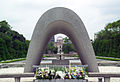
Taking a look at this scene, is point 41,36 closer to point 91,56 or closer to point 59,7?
point 59,7

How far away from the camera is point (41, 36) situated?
890 cm

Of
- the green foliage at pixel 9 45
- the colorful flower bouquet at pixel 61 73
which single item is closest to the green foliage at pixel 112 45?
the green foliage at pixel 9 45

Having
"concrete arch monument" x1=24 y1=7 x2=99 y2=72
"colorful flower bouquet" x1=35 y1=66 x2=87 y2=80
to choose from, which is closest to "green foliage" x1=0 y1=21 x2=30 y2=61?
"concrete arch monument" x1=24 y1=7 x2=99 y2=72

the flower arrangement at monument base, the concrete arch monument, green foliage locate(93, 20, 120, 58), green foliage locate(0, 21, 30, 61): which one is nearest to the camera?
the flower arrangement at monument base

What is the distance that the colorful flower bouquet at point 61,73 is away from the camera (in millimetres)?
5539

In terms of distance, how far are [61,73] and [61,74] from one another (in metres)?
0.04

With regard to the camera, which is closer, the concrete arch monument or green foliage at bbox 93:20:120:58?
the concrete arch monument

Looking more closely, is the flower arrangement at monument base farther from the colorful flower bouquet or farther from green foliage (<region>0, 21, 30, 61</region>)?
green foliage (<region>0, 21, 30, 61</region>)

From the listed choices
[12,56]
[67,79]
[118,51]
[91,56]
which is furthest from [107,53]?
[67,79]

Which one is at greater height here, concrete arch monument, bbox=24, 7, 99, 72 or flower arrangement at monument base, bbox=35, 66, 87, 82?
concrete arch monument, bbox=24, 7, 99, 72

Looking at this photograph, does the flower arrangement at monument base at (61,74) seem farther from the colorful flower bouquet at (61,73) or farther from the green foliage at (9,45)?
the green foliage at (9,45)

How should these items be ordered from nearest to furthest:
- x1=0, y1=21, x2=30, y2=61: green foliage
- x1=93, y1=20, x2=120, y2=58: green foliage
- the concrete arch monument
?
1. the concrete arch monument
2. x1=0, y1=21, x2=30, y2=61: green foliage
3. x1=93, y1=20, x2=120, y2=58: green foliage

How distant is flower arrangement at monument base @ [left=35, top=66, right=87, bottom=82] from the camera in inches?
217

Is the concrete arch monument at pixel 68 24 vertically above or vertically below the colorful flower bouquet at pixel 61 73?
above
